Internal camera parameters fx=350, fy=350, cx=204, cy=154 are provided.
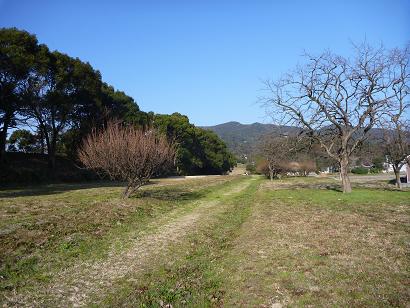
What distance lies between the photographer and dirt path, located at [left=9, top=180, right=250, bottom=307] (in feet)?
20.1

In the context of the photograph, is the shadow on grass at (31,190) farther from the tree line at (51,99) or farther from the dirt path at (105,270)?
the dirt path at (105,270)

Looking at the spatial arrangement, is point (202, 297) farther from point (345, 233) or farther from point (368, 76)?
point (368, 76)

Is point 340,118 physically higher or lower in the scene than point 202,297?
higher

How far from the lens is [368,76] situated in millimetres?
25000

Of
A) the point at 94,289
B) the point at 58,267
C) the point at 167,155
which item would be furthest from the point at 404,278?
the point at 167,155

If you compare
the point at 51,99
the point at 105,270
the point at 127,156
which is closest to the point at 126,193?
the point at 127,156

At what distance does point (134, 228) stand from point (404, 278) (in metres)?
8.30

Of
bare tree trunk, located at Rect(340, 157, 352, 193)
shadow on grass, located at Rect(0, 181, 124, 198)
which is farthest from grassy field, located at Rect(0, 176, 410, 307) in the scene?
bare tree trunk, located at Rect(340, 157, 352, 193)

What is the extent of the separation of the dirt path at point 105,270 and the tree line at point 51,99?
12686 millimetres

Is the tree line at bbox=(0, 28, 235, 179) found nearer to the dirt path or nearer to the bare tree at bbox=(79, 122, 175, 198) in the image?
the bare tree at bbox=(79, 122, 175, 198)

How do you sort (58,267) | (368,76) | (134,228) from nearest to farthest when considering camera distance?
(58,267) < (134,228) < (368,76)

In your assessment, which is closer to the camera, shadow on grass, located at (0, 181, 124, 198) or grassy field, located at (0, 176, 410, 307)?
grassy field, located at (0, 176, 410, 307)

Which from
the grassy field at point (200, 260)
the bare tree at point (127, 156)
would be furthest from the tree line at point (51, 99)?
the grassy field at point (200, 260)

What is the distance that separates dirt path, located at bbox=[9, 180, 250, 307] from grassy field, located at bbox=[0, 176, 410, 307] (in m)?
0.02
